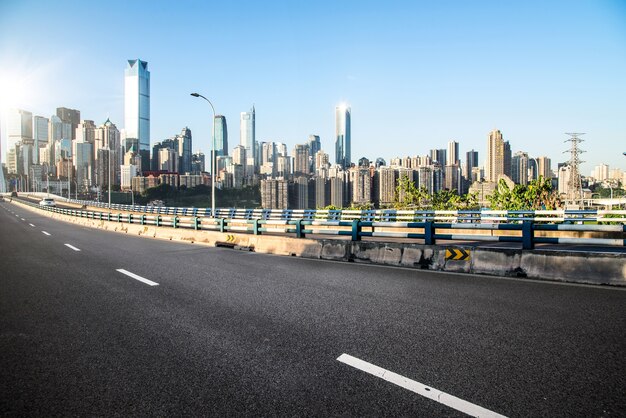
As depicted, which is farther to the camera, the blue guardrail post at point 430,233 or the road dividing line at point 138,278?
the blue guardrail post at point 430,233

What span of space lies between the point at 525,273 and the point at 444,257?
1756 millimetres

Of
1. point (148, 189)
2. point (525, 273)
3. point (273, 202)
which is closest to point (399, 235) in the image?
point (525, 273)

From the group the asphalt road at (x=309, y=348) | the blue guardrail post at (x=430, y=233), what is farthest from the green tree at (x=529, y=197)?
the asphalt road at (x=309, y=348)

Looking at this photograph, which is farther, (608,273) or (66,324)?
(608,273)

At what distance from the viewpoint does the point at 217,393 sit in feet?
9.97

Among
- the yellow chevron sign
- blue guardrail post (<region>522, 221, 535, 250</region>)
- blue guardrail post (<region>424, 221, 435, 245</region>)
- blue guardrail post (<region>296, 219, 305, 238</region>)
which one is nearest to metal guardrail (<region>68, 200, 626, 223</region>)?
blue guardrail post (<region>424, 221, 435, 245</region>)

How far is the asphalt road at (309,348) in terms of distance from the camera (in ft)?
9.52

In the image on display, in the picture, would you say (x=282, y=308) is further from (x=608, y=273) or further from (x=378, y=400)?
(x=608, y=273)

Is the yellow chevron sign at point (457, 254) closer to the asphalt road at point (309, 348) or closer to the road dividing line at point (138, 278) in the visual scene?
the asphalt road at point (309, 348)

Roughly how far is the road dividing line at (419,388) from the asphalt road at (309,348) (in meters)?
0.02

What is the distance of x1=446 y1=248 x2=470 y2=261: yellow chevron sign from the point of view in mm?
8852

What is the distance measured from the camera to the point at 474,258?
344 inches

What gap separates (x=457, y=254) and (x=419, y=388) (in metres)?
6.46

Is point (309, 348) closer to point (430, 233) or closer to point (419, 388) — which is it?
point (419, 388)
